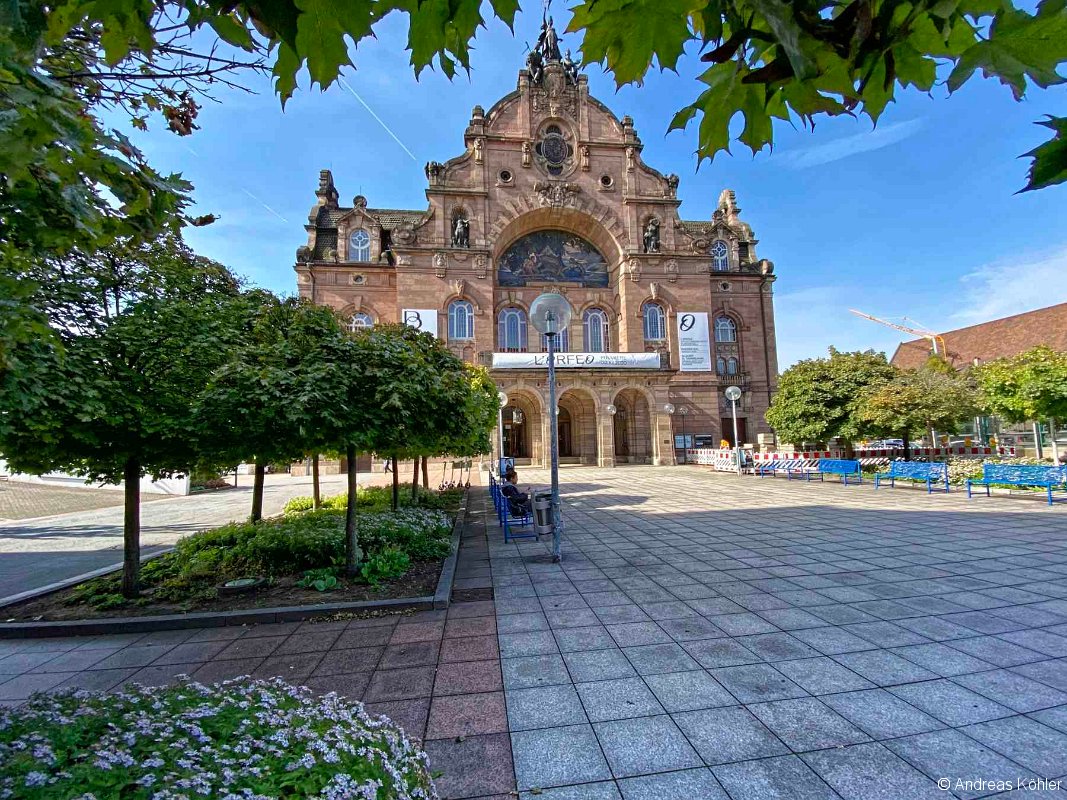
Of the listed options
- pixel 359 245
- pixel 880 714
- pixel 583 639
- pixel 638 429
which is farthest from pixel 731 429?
pixel 880 714

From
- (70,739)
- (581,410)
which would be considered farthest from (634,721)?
(581,410)

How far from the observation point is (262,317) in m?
6.89

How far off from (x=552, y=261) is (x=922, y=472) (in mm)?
27736

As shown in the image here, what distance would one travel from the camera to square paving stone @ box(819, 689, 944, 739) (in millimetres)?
2855

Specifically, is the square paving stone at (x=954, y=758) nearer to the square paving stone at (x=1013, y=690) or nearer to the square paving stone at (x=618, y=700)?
the square paving stone at (x=1013, y=690)

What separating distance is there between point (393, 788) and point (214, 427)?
504 centimetres

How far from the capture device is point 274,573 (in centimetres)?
687

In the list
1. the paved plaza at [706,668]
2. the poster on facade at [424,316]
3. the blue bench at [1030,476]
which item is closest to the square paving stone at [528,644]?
the paved plaza at [706,668]

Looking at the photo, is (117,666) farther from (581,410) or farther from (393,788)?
(581,410)

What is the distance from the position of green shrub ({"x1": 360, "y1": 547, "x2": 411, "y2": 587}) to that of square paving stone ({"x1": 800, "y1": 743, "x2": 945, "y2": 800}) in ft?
16.4

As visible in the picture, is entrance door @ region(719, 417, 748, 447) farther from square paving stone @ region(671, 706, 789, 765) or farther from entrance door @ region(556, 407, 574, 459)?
square paving stone @ region(671, 706, 789, 765)

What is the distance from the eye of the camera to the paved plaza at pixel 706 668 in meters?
2.59

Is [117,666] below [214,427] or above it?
below

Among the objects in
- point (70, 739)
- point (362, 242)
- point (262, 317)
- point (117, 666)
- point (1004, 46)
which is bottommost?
point (117, 666)
